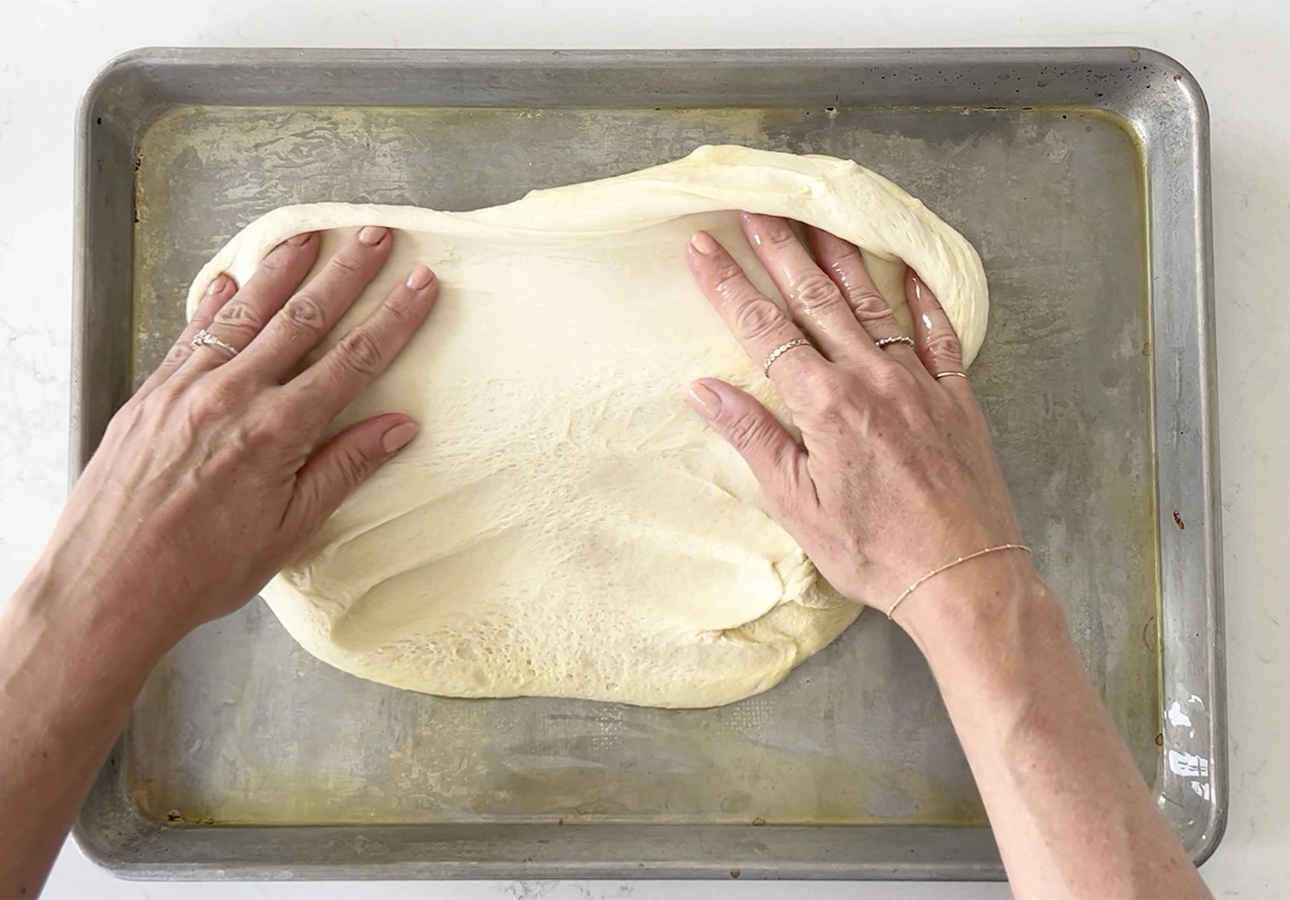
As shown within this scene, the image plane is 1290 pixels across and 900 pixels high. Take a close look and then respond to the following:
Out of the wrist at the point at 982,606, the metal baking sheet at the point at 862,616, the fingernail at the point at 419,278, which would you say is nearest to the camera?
the wrist at the point at 982,606

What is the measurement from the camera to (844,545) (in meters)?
1.01

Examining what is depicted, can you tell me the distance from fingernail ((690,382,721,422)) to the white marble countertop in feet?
1.82

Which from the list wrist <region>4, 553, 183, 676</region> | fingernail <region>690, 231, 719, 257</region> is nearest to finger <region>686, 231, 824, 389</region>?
fingernail <region>690, 231, 719, 257</region>

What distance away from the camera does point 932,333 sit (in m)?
1.09

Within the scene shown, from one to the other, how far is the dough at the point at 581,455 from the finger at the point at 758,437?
27 millimetres

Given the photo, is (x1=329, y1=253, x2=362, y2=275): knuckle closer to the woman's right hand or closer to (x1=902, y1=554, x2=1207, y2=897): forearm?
the woman's right hand

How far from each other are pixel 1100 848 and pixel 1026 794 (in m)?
0.07

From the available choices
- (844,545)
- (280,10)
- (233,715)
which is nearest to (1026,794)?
(844,545)

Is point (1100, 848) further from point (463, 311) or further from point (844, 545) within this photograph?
point (463, 311)

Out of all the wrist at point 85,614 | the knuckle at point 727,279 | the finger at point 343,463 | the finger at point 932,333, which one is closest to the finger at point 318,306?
the finger at point 343,463

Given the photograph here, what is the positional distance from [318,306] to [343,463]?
0.18 metres

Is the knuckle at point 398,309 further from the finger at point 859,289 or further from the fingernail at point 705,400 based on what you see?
the finger at point 859,289

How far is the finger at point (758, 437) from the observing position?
3.38 ft

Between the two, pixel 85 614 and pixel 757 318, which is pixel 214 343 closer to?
pixel 85 614
